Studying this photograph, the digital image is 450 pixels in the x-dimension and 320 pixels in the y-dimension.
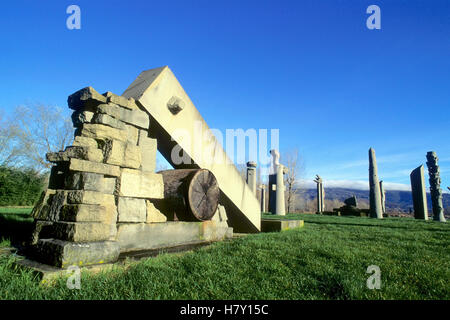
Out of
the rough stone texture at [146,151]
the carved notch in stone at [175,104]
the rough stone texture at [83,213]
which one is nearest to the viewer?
the rough stone texture at [83,213]

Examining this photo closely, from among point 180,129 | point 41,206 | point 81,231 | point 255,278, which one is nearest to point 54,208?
point 41,206

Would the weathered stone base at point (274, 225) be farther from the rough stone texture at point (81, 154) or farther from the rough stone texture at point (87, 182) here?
the rough stone texture at point (81, 154)

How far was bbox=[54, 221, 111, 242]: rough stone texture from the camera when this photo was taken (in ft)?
9.55

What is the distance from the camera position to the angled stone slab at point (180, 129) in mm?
4617

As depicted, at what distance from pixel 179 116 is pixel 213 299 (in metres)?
3.72

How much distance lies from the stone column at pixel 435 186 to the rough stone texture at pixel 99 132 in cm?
1981

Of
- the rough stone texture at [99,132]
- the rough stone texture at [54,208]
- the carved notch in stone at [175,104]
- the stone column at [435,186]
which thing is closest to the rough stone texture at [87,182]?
the rough stone texture at [54,208]

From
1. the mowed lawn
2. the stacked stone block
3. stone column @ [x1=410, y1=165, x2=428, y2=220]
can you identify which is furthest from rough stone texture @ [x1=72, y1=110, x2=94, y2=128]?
stone column @ [x1=410, y1=165, x2=428, y2=220]

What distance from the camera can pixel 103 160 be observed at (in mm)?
3637

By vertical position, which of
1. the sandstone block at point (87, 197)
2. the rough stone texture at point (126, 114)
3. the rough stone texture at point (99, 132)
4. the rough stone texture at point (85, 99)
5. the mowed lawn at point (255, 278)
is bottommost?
the mowed lawn at point (255, 278)

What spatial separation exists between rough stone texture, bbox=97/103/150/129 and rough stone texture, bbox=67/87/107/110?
0.40 ft

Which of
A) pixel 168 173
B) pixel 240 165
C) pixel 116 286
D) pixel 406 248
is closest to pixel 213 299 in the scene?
pixel 116 286

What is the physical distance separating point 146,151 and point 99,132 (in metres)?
0.91
